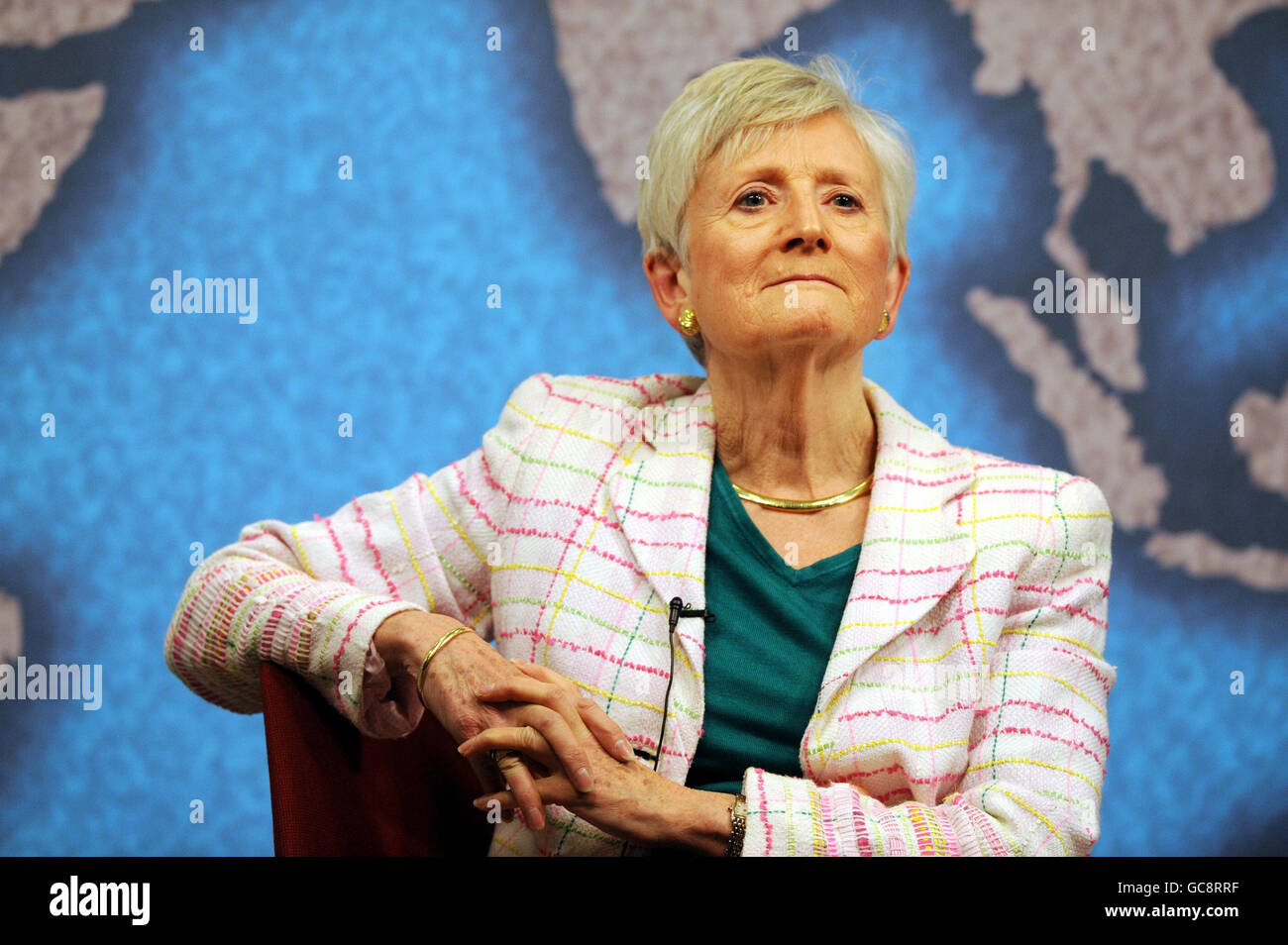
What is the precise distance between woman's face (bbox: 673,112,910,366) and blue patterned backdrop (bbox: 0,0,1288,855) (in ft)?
2.90

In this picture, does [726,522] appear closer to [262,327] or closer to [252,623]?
[252,623]

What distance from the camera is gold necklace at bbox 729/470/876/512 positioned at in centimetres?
163

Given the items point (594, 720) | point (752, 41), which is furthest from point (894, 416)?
point (752, 41)

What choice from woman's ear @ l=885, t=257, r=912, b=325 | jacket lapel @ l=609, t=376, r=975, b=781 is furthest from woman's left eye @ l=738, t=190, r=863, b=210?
jacket lapel @ l=609, t=376, r=975, b=781

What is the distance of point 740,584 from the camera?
5.12 ft

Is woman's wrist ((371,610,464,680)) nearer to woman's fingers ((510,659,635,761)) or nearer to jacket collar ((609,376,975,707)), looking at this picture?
woman's fingers ((510,659,635,761))

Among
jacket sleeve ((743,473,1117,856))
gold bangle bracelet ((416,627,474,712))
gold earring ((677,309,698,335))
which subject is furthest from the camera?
gold earring ((677,309,698,335))

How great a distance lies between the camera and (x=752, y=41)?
8.46 ft

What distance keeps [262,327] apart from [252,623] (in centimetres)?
114

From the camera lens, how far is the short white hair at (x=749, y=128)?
164 centimetres

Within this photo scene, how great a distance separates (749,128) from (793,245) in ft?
0.57

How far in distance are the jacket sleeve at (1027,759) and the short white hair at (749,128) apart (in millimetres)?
471

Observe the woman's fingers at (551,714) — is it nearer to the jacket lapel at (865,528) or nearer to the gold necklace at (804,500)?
the jacket lapel at (865,528)

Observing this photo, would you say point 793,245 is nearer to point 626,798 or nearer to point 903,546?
point 903,546
